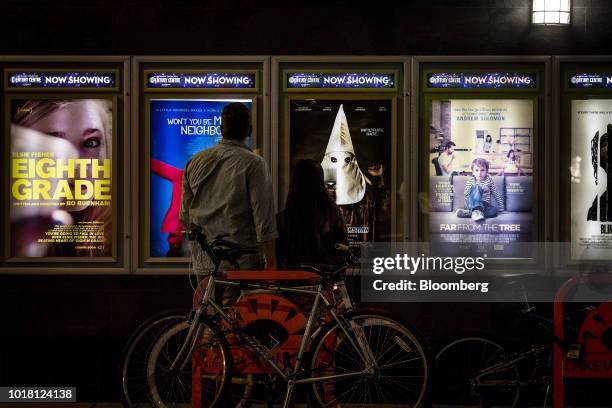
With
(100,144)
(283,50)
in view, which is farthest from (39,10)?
(283,50)

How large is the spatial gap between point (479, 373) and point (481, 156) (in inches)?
81.9

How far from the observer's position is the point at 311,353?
5.66 metres

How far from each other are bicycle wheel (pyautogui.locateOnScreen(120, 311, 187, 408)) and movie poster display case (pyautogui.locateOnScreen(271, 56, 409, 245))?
2.07 meters

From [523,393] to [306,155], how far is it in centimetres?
260

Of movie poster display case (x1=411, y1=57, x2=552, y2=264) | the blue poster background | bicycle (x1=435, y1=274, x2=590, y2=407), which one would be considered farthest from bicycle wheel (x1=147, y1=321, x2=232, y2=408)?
movie poster display case (x1=411, y1=57, x2=552, y2=264)

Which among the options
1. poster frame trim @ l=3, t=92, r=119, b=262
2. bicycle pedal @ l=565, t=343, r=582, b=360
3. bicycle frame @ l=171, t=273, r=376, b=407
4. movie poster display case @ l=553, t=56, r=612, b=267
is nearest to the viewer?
bicycle frame @ l=171, t=273, r=376, b=407

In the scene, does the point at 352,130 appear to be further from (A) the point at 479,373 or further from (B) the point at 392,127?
(A) the point at 479,373

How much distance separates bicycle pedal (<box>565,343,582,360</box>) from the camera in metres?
5.95

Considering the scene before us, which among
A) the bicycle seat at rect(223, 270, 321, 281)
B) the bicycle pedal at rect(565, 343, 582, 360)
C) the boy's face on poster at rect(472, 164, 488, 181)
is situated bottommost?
the bicycle pedal at rect(565, 343, 582, 360)

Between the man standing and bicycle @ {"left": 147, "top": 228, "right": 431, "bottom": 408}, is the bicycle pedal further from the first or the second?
the man standing

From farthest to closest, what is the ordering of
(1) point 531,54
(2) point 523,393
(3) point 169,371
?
(1) point 531,54
(2) point 523,393
(3) point 169,371

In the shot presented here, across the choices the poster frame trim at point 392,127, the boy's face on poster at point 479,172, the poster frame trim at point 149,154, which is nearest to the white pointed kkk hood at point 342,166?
the poster frame trim at point 392,127

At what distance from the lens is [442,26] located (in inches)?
294

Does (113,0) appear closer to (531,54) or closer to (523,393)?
(531,54)
